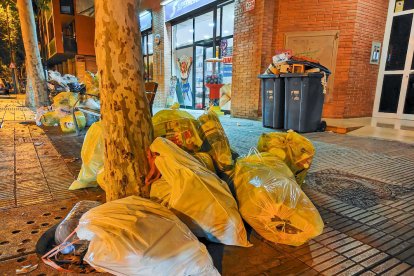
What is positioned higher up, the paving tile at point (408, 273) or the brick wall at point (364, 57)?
the brick wall at point (364, 57)

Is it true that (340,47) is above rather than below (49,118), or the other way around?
above

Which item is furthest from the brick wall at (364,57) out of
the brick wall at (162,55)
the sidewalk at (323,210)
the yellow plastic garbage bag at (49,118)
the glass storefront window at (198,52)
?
the brick wall at (162,55)

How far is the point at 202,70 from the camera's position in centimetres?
1051

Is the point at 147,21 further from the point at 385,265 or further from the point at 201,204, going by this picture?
the point at 385,265

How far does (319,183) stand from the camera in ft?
9.19

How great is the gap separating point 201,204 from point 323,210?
3.94 feet

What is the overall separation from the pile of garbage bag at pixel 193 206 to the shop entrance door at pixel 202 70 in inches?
310

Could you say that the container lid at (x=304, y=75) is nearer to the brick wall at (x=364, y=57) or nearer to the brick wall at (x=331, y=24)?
the brick wall at (x=331, y=24)

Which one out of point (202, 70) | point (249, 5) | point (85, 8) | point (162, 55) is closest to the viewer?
point (249, 5)

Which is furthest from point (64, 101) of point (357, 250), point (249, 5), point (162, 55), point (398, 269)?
point (398, 269)

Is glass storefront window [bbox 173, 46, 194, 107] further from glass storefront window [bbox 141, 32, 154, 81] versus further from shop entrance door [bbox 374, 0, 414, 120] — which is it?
shop entrance door [bbox 374, 0, 414, 120]

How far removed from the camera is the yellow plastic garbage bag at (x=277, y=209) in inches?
65.6

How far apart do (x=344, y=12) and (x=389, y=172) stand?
4.87 meters

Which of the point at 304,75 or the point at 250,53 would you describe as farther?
the point at 250,53
